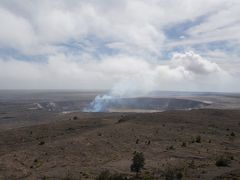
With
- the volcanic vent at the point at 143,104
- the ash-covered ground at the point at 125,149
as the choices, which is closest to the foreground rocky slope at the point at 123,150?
the ash-covered ground at the point at 125,149

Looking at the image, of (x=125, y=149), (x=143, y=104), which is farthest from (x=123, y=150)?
(x=143, y=104)

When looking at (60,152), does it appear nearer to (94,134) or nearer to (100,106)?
(94,134)

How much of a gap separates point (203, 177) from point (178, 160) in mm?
7640

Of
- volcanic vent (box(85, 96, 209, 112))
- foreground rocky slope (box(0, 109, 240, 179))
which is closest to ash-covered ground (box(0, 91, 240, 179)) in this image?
foreground rocky slope (box(0, 109, 240, 179))

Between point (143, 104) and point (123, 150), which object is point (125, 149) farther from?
point (143, 104)

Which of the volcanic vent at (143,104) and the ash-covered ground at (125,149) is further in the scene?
the volcanic vent at (143,104)

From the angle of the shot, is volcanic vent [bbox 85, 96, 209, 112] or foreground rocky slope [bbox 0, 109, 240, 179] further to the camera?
volcanic vent [bbox 85, 96, 209, 112]

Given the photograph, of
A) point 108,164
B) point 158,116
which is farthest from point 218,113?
point 108,164

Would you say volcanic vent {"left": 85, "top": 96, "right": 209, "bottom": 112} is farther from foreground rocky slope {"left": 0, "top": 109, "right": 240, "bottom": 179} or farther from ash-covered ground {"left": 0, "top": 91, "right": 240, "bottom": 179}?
foreground rocky slope {"left": 0, "top": 109, "right": 240, "bottom": 179}

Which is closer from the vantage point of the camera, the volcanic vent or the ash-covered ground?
the ash-covered ground

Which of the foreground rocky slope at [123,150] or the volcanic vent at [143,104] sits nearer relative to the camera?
the foreground rocky slope at [123,150]

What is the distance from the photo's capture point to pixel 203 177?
23375 mm

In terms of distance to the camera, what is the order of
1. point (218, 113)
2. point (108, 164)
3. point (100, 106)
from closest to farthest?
point (108, 164)
point (218, 113)
point (100, 106)

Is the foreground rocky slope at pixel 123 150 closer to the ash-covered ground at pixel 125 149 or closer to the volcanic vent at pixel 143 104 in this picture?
the ash-covered ground at pixel 125 149
